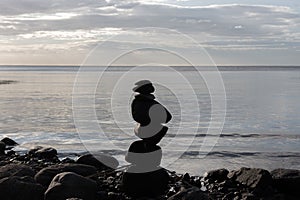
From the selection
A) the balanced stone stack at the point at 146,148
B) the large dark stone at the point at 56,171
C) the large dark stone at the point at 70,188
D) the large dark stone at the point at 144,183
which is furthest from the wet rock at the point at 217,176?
the large dark stone at the point at 70,188

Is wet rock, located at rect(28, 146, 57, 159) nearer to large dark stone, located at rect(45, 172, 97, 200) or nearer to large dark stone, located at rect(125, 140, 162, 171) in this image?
large dark stone, located at rect(125, 140, 162, 171)

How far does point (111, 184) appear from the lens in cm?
1582

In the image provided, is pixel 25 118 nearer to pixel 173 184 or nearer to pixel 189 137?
pixel 189 137

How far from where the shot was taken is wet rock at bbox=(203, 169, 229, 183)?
17.2 m

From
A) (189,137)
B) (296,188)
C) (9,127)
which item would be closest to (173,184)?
(296,188)

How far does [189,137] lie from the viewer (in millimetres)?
27141

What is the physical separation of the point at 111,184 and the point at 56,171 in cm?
179

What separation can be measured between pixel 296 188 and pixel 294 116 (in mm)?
20830

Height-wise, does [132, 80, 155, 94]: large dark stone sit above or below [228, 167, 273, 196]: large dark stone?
above

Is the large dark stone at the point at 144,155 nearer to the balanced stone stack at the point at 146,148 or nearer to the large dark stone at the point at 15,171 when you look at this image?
the balanced stone stack at the point at 146,148

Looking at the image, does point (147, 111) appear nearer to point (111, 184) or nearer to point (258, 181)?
point (111, 184)

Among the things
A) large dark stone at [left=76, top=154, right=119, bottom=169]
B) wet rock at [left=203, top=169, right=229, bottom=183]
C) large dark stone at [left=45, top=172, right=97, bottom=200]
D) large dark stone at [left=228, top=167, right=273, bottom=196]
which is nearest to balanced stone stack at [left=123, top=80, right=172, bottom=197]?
large dark stone at [left=45, top=172, right=97, bottom=200]

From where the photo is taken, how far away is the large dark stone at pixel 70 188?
42.2ft

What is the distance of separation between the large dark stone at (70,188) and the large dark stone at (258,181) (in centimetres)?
497
